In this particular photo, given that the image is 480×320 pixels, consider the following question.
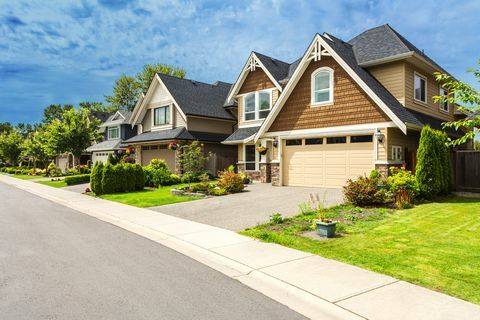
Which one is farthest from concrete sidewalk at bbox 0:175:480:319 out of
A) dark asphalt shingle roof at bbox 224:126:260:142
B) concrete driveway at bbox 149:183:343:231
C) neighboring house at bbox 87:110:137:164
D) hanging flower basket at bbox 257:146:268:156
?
neighboring house at bbox 87:110:137:164

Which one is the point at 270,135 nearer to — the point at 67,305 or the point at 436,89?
the point at 436,89

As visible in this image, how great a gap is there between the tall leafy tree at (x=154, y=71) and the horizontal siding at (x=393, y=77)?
148ft

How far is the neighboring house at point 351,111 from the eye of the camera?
16.2m

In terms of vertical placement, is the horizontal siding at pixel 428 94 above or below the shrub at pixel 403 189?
above

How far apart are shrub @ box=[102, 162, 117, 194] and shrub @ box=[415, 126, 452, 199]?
1607 cm

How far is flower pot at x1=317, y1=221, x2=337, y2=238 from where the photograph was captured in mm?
8500

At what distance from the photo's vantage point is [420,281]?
18.3ft

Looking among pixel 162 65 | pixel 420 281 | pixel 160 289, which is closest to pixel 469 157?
pixel 420 281

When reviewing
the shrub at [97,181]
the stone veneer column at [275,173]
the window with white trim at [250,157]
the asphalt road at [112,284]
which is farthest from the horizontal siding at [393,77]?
the shrub at [97,181]

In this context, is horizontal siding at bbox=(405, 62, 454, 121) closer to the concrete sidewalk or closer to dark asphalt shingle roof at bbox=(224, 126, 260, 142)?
dark asphalt shingle roof at bbox=(224, 126, 260, 142)

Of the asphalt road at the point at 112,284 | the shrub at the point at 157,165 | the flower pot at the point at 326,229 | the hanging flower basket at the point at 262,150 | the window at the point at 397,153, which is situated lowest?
the asphalt road at the point at 112,284

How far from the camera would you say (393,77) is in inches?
701

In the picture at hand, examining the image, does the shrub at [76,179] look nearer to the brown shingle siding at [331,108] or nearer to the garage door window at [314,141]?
the brown shingle siding at [331,108]

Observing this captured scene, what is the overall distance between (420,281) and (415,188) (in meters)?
8.52
